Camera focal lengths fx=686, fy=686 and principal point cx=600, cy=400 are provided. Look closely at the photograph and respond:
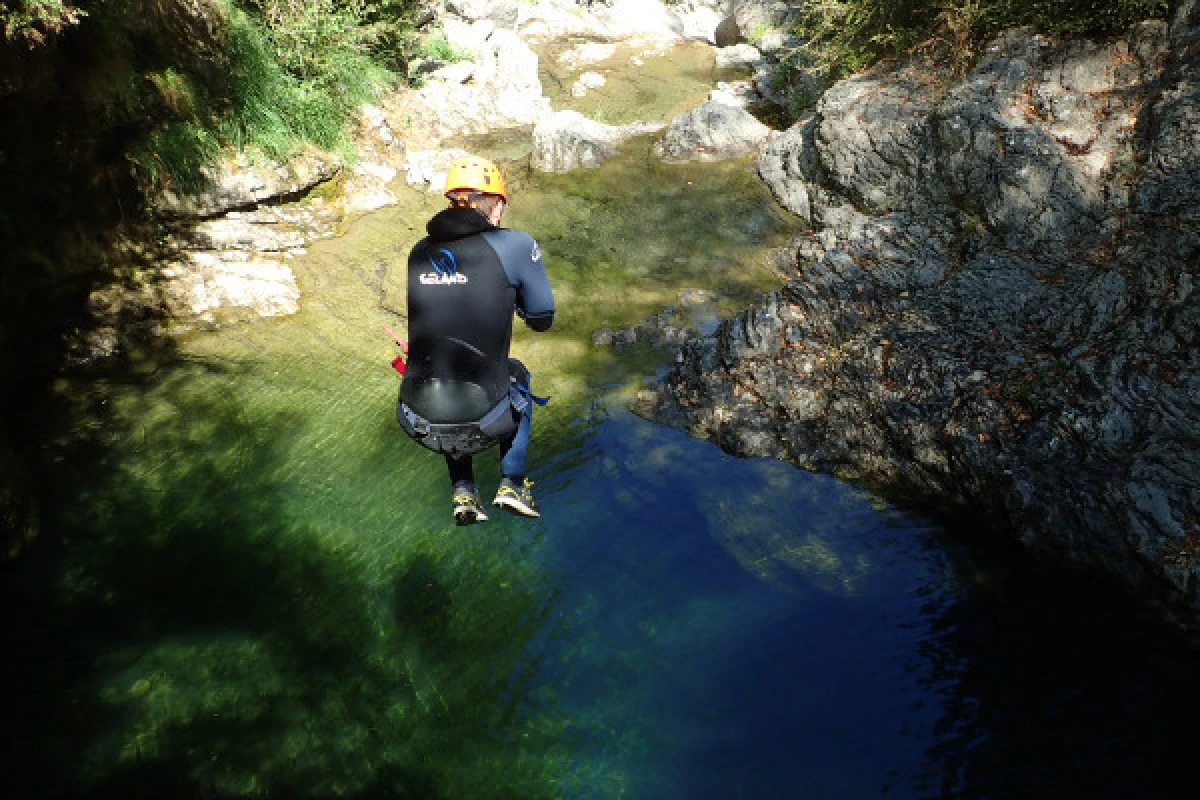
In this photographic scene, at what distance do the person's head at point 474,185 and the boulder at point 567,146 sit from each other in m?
6.83

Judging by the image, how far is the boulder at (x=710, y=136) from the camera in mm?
10633

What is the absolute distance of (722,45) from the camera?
63.4 feet

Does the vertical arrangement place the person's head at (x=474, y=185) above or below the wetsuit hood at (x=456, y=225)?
above

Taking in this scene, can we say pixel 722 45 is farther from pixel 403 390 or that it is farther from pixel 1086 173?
pixel 403 390

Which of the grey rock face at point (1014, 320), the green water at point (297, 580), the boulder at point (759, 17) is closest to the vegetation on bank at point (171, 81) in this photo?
the green water at point (297, 580)

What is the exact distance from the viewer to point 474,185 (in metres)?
3.96

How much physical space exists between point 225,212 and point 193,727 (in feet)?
20.5

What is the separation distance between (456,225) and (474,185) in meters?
0.35

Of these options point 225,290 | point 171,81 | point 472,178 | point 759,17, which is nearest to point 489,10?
point 759,17

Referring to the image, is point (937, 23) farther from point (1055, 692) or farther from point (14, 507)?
point (14, 507)

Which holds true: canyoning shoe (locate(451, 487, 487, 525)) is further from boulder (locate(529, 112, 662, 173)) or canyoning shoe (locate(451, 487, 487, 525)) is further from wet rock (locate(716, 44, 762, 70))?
wet rock (locate(716, 44, 762, 70))

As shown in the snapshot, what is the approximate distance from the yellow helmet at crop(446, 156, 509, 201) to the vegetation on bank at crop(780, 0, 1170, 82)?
7.36m

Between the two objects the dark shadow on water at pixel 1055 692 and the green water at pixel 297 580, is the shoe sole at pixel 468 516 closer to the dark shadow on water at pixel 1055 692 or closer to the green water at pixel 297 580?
the green water at pixel 297 580

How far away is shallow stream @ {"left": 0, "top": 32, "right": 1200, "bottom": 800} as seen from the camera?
3654mm
